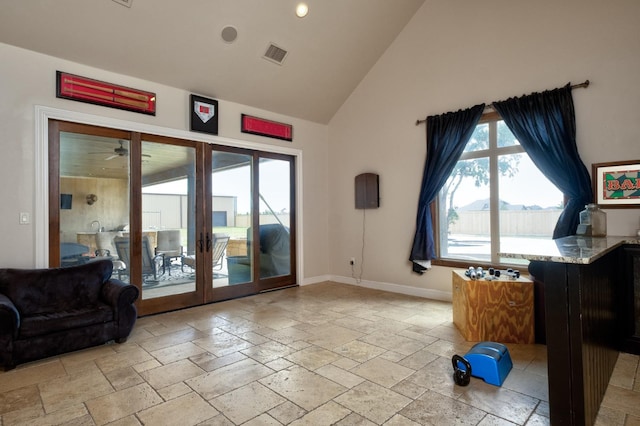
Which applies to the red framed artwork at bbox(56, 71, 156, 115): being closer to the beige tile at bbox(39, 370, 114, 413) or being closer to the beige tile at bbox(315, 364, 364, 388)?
the beige tile at bbox(39, 370, 114, 413)

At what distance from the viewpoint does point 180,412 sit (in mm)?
2246

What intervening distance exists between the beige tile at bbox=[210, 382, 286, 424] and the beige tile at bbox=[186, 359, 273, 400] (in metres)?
0.09

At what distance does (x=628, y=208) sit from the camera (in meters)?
3.61

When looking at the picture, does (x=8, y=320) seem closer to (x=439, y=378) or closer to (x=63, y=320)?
(x=63, y=320)

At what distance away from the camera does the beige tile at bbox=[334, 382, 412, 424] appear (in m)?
2.20

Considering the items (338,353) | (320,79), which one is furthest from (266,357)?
(320,79)

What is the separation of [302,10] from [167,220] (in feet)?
10.9

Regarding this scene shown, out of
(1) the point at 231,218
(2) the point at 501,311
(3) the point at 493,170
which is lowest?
(2) the point at 501,311

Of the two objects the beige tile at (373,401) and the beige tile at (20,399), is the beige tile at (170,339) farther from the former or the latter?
the beige tile at (373,401)

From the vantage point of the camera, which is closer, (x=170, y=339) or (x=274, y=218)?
(x=170, y=339)

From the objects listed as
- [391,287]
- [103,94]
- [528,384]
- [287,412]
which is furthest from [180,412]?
[391,287]

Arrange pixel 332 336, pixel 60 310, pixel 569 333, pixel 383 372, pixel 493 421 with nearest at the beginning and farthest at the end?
1. pixel 569 333
2. pixel 493 421
3. pixel 383 372
4. pixel 60 310
5. pixel 332 336

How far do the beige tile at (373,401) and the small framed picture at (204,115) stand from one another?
3.96 meters

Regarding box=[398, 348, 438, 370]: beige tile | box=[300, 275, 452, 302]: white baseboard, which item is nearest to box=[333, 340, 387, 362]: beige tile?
box=[398, 348, 438, 370]: beige tile
